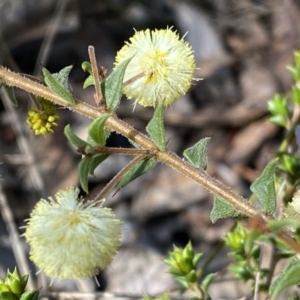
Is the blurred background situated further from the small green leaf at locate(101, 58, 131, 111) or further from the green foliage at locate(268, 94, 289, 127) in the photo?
the small green leaf at locate(101, 58, 131, 111)

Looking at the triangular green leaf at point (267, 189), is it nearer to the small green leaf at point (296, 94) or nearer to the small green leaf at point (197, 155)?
the small green leaf at point (197, 155)

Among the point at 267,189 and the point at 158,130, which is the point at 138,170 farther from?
the point at 267,189

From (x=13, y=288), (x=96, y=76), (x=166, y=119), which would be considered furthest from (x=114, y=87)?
(x=166, y=119)

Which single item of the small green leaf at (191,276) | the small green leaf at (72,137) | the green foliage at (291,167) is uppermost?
the small green leaf at (72,137)

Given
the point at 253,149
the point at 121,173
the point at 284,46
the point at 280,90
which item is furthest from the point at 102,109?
the point at 284,46

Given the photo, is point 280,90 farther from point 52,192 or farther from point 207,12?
point 52,192

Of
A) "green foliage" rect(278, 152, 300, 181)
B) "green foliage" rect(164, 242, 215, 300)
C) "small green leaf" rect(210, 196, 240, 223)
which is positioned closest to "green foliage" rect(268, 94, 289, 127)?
"green foliage" rect(278, 152, 300, 181)

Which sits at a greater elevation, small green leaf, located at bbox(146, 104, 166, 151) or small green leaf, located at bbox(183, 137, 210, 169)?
small green leaf, located at bbox(146, 104, 166, 151)

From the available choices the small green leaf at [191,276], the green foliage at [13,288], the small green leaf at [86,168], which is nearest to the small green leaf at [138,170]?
the small green leaf at [86,168]
